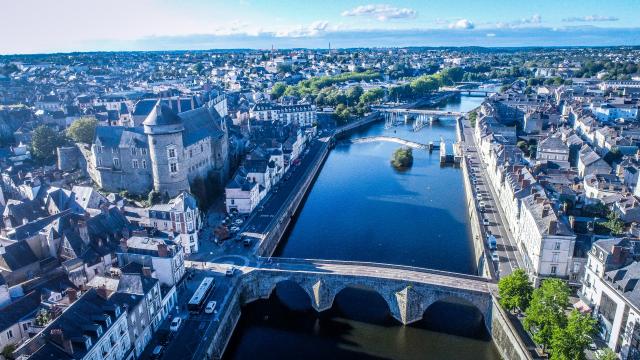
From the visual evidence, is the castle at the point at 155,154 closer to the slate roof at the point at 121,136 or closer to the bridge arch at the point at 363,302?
the slate roof at the point at 121,136

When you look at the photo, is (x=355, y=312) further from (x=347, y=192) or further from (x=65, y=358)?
(x=347, y=192)

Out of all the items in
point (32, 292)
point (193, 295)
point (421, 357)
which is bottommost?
point (421, 357)

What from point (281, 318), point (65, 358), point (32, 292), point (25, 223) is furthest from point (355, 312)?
point (25, 223)

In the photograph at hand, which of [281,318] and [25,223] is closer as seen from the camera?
[281,318]

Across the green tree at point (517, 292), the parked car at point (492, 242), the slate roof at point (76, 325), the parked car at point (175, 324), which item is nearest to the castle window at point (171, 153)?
the parked car at point (175, 324)

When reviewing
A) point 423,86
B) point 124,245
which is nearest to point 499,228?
point 124,245

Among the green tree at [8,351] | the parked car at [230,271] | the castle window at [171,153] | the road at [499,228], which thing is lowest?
the parked car at [230,271]

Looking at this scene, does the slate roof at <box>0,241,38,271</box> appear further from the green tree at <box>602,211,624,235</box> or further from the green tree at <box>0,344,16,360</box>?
the green tree at <box>602,211,624,235</box>
